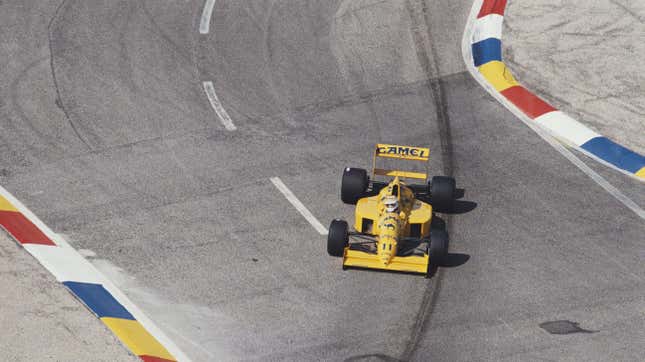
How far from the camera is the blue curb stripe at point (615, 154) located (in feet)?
54.0

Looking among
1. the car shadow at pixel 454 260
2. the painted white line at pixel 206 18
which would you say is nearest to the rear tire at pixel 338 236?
the car shadow at pixel 454 260

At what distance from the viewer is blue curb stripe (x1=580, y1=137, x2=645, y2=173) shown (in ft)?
54.0

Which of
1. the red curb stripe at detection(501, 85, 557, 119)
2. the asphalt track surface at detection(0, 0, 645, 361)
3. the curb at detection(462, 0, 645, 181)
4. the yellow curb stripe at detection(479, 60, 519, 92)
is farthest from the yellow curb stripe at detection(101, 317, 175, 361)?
the yellow curb stripe at detection(479, 60, 519, 92)

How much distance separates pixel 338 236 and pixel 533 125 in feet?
18.1

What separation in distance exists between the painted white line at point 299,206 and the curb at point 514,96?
4712mm

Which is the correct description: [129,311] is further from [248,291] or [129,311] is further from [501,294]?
[501,294]

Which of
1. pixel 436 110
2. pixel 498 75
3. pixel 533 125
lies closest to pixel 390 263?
pixel 436 110

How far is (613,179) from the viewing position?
16109 mm

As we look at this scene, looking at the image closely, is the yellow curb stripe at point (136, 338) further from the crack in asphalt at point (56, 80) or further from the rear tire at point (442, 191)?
the crack in asphalt at point (56, 80)

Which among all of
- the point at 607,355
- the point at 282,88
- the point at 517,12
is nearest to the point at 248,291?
the point at 607,355

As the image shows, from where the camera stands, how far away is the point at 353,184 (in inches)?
586

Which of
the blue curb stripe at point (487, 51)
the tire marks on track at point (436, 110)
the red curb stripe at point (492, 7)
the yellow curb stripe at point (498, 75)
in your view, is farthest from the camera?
the red curb stripe at point (492, 7)

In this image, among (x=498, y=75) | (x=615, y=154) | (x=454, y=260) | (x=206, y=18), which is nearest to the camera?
(x=454, y=260)

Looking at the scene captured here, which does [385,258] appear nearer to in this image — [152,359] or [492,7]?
[152,359]
